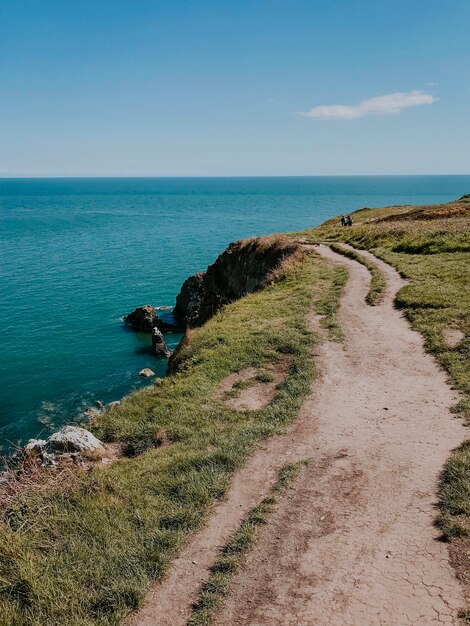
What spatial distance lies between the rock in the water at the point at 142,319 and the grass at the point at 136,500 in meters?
34.2

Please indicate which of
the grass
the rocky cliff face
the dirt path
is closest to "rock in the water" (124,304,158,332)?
the rocky cliff face

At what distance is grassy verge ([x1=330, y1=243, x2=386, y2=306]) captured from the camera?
25.1 metres

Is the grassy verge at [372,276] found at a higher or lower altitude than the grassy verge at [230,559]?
higher

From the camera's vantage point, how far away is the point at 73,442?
13.2 meters

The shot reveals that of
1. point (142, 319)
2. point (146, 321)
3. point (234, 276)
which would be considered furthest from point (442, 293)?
point (142, 319)

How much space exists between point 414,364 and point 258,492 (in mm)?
9292

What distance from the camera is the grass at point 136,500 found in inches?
310

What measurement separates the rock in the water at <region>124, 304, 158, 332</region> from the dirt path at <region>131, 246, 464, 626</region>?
3910 centimetres

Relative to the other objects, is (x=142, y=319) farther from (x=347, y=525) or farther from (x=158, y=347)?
(x=347, y=525)

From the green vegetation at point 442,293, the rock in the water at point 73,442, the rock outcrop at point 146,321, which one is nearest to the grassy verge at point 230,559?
the green vegetation at point 442,293

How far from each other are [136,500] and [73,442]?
390 cm

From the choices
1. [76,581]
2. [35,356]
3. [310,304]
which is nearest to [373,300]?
[310,304]

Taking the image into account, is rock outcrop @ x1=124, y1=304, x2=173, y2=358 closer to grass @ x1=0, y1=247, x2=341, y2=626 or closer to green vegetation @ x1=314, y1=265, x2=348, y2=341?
green vegetation @ x1=314, y1=265, x2=348, y2=341

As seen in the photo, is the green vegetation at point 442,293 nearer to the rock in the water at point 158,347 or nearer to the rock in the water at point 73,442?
the rock in the water at point 73,442
